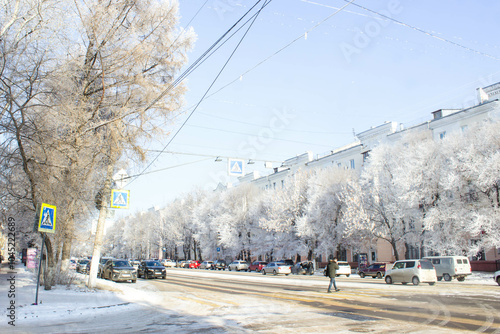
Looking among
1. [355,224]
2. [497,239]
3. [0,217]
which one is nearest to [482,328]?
[0,217]

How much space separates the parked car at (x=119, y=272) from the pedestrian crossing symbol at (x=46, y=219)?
14170mm

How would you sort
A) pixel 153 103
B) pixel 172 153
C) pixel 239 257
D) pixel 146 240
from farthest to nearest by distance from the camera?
pixel 146 240 < pixel 239 257 < pixel 172 153 < pixel 153 103

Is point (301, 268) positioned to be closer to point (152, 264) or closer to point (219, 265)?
point (219, 265)

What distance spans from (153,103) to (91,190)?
5.70 meters

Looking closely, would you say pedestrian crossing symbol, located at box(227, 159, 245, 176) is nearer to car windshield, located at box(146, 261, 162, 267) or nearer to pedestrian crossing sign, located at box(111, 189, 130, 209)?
pedestrian crossing sign, located at box(111, 189, 130, 209)

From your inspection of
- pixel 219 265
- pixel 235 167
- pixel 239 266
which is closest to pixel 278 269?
pixel 239 266

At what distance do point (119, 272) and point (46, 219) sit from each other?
14449mm

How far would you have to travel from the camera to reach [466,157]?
109 ft

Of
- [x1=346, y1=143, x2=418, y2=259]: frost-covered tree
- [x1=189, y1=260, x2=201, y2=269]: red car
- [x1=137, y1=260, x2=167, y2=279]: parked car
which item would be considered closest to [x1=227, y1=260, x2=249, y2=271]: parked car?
[x1=189, y1=260, x2=201, y2=269]: red car

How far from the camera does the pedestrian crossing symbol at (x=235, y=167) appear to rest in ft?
71.8

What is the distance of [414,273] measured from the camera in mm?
25656

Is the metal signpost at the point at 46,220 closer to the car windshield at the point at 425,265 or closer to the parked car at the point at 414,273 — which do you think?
the parked car at the point at 414,273

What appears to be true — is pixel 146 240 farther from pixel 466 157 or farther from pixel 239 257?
pixel 466 157

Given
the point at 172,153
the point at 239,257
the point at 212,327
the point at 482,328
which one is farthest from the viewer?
the point at 239,257
